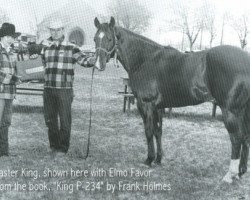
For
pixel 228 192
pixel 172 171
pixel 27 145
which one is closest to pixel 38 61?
pixel 27 145

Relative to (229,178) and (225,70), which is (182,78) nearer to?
(225,70)

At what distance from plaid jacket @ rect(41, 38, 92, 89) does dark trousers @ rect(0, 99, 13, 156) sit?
0.78 m

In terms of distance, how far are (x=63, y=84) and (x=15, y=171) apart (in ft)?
5.46

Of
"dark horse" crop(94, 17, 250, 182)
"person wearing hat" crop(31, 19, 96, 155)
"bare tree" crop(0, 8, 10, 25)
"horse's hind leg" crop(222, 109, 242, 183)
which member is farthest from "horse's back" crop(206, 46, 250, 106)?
"bare tree" crop(0, 8, 10, 25)

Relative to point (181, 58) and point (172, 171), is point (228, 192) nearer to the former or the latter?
point (172, 171)

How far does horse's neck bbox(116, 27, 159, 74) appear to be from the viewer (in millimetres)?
5973

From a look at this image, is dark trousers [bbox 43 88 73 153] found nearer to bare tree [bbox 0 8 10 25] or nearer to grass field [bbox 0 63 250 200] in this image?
grass field [bbox 0 63 250 200]

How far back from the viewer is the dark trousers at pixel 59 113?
6277 mm

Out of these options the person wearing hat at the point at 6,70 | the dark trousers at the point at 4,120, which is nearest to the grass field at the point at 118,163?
the dark trousers at the point at 4,120

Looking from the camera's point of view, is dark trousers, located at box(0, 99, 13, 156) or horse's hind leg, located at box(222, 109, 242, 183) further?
dark trousers, located at box(0, 99, 13, 156)

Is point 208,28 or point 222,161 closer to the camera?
point 222,161

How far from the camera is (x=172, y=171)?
5.90m

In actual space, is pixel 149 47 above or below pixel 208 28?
below

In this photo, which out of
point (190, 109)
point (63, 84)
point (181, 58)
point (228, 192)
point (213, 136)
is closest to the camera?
point (228, 192)
